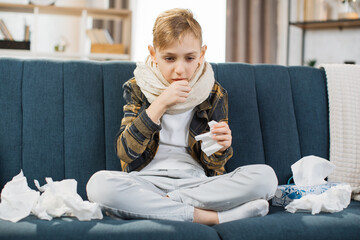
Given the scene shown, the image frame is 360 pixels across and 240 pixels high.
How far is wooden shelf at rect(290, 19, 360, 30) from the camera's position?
3480 mm

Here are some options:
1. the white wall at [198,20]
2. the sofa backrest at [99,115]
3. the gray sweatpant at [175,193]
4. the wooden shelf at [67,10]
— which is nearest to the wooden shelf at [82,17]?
the wooden shelf at [67,10]

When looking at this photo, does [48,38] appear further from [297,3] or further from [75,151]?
[75,151]

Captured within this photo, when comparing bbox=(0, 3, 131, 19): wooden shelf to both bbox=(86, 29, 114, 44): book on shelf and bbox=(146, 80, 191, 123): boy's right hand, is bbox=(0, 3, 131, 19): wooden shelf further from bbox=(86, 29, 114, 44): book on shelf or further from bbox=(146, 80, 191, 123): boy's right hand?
bbox=(146, 80, 191, 123): boy's right hand

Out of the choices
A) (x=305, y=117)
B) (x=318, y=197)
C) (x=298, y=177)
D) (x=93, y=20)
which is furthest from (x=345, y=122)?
(x=93, y=20)

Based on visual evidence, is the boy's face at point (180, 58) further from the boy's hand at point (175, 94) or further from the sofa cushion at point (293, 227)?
the sofa cushion at point (293, 227)

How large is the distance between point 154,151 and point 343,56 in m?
2.73

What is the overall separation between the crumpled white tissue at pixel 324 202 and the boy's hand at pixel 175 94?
49cm

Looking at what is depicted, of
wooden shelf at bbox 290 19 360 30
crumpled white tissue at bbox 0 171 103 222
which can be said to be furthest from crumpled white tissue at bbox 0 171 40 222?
wooden shelf at bbox 290 19 360 30

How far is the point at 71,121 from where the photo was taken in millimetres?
1642

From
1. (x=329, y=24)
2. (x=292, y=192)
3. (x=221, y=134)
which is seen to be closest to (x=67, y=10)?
(x=329, y=24)

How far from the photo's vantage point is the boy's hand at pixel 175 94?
142 centimetres

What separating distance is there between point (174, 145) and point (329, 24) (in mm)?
2604

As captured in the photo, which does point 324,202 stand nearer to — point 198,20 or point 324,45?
point 324,45

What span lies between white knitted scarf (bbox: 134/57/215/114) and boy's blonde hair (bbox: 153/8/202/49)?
11 centimetres
